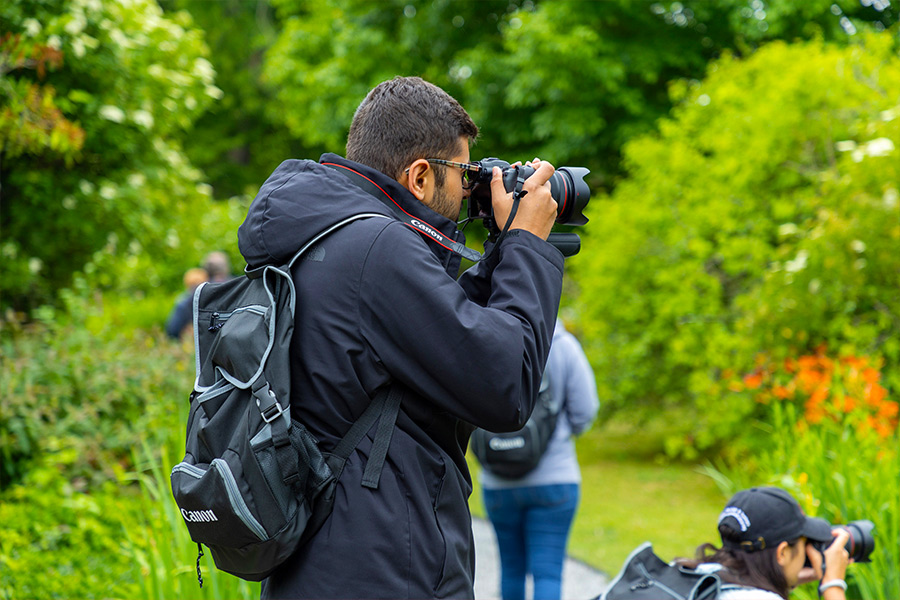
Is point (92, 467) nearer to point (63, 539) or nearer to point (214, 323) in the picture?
point (63, 539)

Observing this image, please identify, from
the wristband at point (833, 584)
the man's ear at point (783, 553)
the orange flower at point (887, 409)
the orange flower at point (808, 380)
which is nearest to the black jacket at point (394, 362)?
the man's ear at point (783, 553)

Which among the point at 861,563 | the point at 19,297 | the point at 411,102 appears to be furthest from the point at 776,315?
the point at 19,297

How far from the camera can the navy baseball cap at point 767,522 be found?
107 inches

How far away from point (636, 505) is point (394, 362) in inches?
243

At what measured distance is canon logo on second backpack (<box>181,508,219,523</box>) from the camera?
161cm

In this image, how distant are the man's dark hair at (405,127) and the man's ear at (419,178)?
17 mm

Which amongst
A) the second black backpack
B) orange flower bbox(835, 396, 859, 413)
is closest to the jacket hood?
the second black backpack

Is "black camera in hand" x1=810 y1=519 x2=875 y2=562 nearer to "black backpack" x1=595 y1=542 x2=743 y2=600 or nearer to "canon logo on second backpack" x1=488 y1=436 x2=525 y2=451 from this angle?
"black backpack" x1=595 y1=542 x2=743 y2=600

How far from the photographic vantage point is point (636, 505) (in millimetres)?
7332

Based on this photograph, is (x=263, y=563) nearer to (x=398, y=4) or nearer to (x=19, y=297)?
(x=19, y=297)

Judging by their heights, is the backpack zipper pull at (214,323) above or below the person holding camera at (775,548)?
above

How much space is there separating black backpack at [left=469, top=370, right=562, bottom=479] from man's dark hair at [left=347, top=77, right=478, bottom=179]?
2158 mm

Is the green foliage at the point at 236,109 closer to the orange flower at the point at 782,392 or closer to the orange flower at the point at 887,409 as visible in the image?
the orange flower at the point at 782,392

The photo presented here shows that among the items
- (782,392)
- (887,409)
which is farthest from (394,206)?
(782,392)
